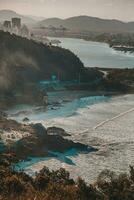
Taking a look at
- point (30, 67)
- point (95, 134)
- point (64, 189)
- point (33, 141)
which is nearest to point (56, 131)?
point (95, 134)

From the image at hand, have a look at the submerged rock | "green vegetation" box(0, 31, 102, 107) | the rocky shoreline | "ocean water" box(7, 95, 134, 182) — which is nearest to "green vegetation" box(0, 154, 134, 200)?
"ocean water" box(7, 95, 134, 182)

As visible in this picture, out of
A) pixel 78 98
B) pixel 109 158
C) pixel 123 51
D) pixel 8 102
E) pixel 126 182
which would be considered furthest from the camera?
pixel 123 51

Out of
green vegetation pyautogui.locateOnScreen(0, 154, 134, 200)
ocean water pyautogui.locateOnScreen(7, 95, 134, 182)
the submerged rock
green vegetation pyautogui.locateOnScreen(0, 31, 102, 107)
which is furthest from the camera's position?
green vegetation pyautogui.locateOnScreen(0, 31, 102, 107)

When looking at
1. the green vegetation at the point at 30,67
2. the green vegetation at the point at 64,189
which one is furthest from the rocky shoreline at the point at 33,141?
the green vegetation at the point at 30,67

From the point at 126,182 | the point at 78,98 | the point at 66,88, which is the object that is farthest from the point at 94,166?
the point at 66,88

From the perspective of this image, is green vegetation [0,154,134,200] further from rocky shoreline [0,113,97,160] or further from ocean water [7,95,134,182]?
rocky shoreline [0,113,97,160]

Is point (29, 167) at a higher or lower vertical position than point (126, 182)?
lower

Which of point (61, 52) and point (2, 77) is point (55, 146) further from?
point (61, 52)

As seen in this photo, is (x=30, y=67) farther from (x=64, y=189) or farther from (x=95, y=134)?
(x=64, y=189)
